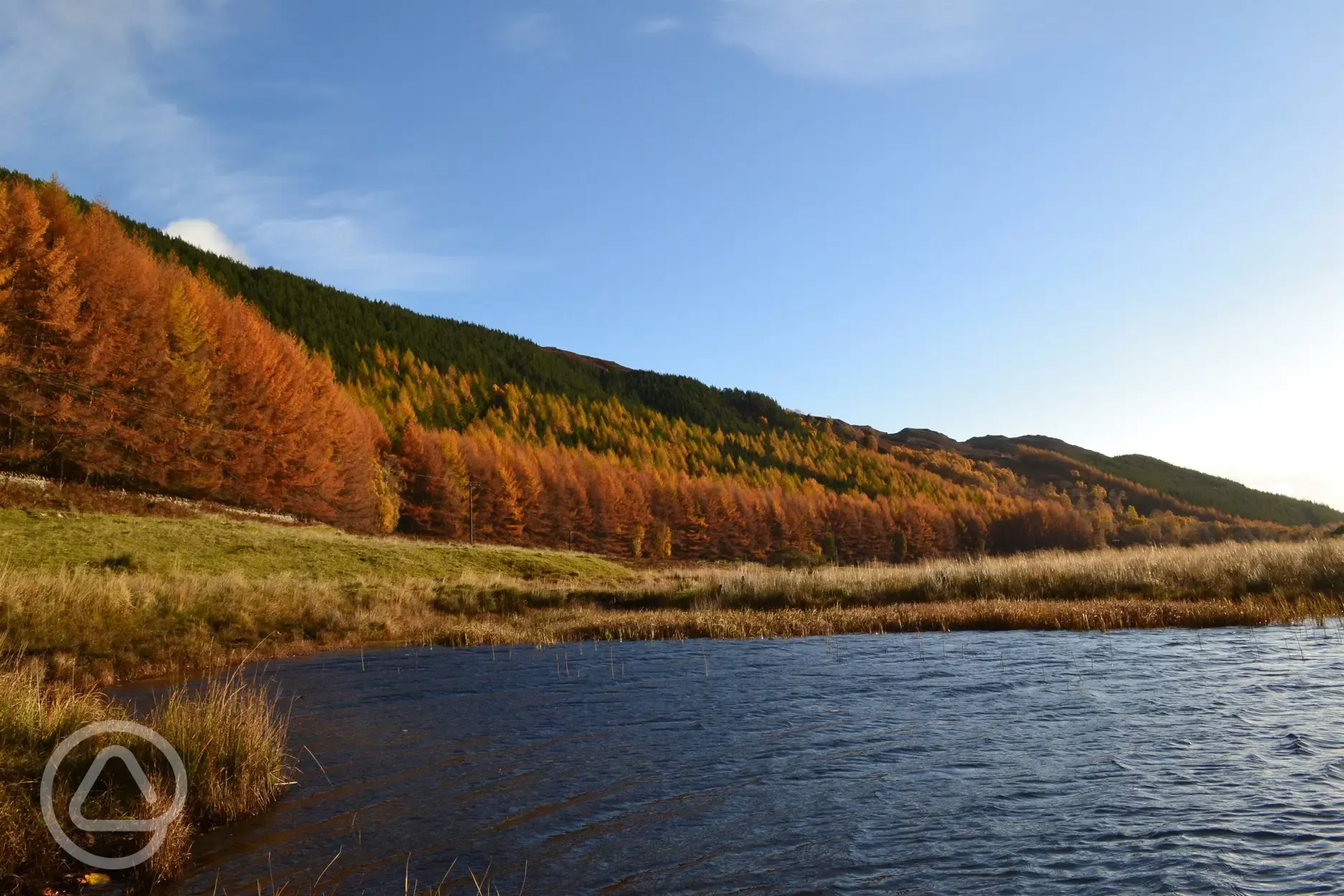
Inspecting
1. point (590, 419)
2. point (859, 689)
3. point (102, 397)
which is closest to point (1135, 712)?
point (859, 689)

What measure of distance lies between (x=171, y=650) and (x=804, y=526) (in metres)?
133

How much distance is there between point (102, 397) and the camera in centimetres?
4838

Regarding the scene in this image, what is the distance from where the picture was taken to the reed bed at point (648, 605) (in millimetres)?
21500

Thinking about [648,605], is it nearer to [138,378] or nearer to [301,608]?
[301,608]

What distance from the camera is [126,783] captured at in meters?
8.20

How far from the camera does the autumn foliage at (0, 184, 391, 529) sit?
4538cm

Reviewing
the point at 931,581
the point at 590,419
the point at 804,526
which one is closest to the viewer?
the point at 931,581

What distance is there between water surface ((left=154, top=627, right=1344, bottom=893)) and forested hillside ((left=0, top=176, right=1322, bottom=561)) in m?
40.8

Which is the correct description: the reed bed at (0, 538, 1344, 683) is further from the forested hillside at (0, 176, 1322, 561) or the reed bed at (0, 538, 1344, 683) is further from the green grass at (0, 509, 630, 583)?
the forested hillside at (0, 176, 1322, 561)

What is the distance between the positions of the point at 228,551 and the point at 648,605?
19944mm

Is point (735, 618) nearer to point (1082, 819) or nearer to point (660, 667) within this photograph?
point (660, 667)

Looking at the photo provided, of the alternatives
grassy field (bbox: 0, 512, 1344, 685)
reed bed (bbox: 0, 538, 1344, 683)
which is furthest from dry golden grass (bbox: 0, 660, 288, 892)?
reed bed (bbox: 0, 538, 1344, 683)

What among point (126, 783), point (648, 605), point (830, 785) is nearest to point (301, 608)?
point (648, 605)

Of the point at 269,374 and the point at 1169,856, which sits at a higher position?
the point at 269,374
